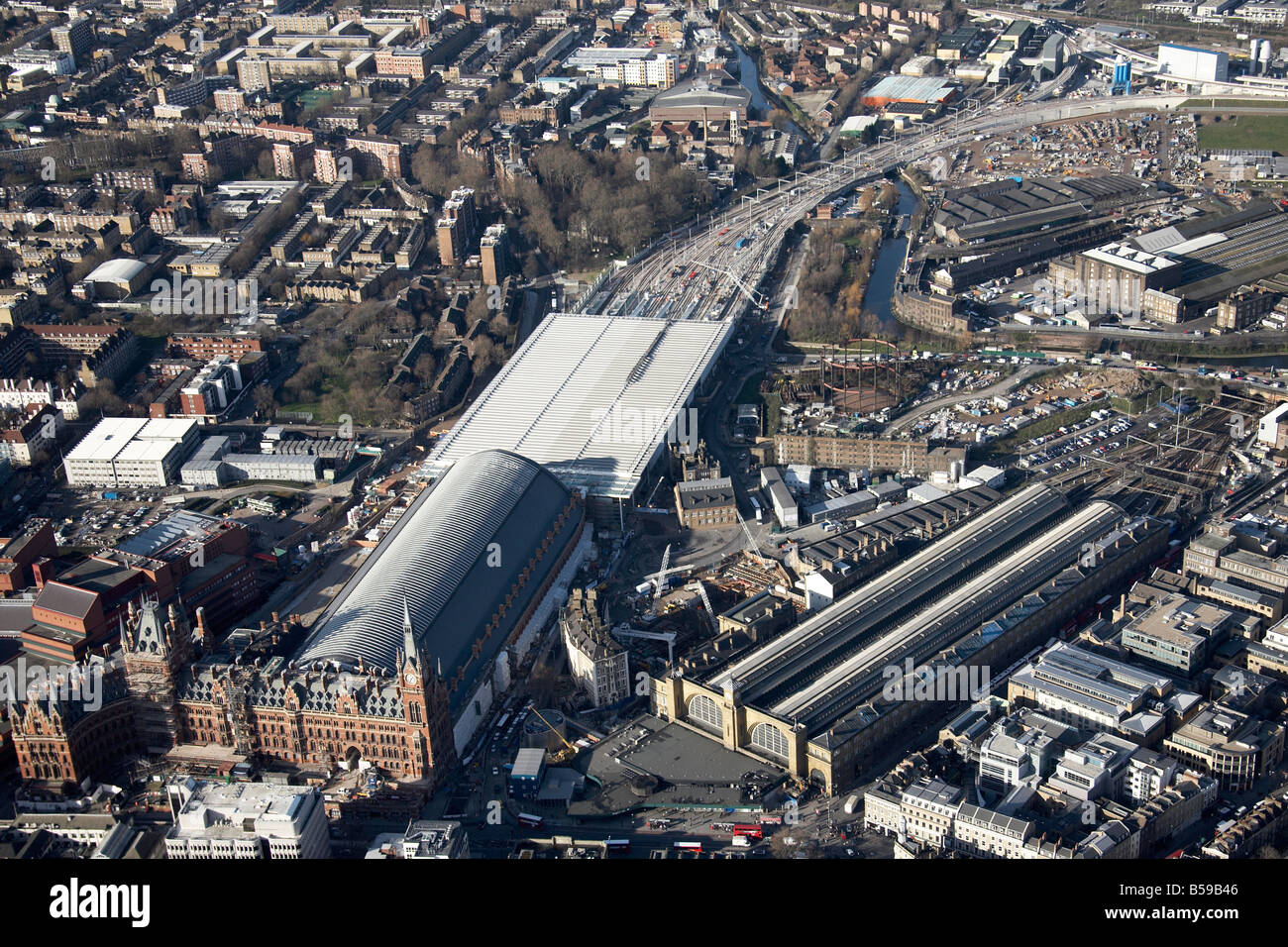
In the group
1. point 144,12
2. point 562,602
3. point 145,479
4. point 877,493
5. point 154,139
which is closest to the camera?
point 562,602

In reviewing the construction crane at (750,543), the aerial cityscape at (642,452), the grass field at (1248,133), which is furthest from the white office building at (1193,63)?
the construction crane at (750,543)

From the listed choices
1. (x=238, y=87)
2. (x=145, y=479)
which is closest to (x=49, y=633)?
(x=145, y=479)

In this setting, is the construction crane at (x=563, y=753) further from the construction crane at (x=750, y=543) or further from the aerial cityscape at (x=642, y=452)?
the construction crane at (x=750, y=543)

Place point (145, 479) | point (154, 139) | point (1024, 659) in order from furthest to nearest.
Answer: point (154, 139) < point (145, 479) < point (1024, 659)
